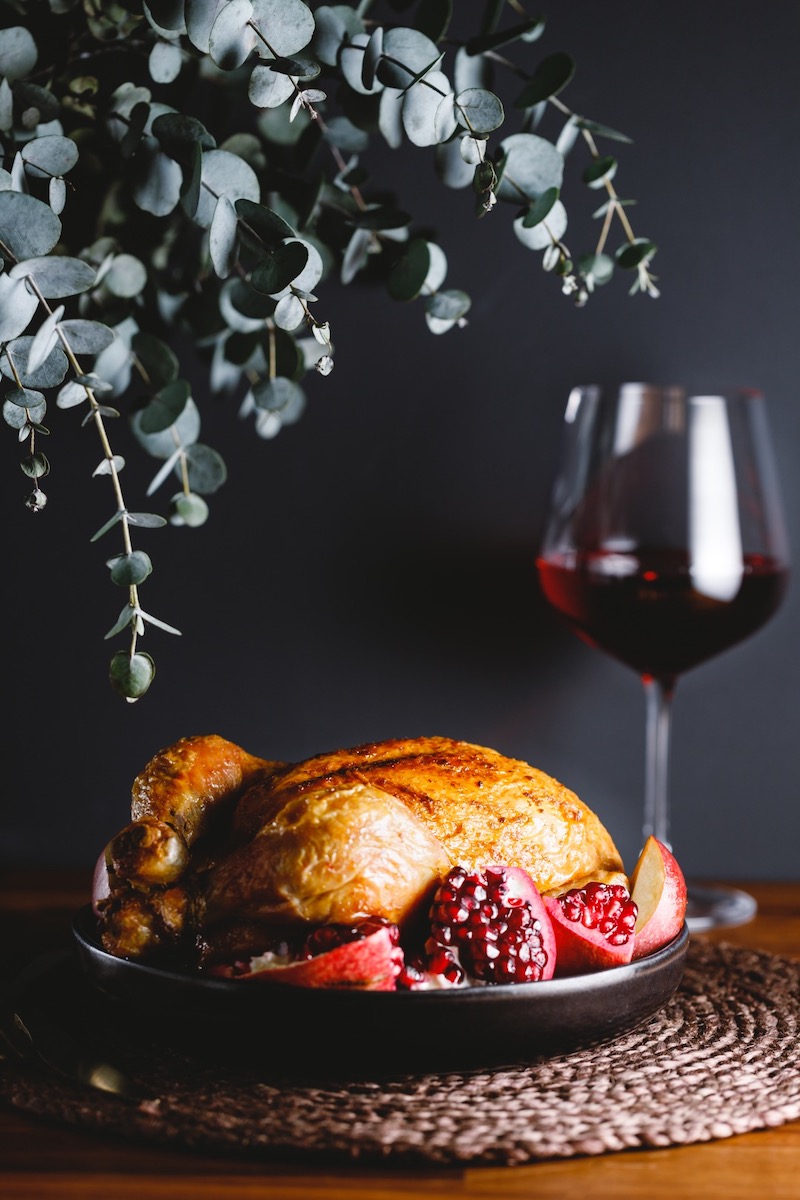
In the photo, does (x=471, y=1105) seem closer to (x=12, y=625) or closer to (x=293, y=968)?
(x=293, y=968)

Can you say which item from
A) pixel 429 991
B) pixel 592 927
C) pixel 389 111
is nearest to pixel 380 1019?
pixel 429 991

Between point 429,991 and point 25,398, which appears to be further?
point 25,398

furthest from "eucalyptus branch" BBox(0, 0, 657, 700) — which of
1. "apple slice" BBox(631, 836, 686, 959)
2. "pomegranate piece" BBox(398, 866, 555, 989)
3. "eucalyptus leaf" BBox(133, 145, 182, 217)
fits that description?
"apple slice" BBox(631, 836, 686, 959)

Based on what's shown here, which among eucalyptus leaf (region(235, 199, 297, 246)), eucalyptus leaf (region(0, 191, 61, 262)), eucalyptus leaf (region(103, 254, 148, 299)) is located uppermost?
eucalyptus leaf (region(103, 254, 148, 299))

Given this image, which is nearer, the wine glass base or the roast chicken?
the roast chicken

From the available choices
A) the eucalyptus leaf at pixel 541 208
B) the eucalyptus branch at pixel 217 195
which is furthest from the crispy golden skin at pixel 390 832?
the eucalyptus leaf at pixel 541 208

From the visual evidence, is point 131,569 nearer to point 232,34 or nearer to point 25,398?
point 25,398

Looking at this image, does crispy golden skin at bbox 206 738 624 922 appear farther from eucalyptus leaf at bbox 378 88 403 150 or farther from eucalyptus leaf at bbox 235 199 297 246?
eucalyptus leaf at bbox 378 88 403 150

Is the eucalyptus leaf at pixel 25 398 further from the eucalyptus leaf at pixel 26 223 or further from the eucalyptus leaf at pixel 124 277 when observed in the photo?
the eucalyptus leaf at pixel 124 277
